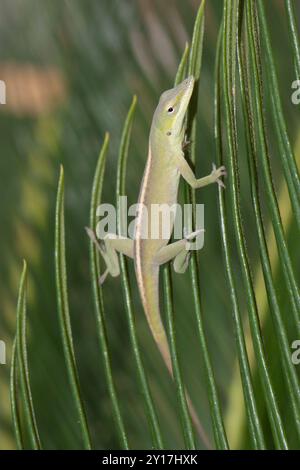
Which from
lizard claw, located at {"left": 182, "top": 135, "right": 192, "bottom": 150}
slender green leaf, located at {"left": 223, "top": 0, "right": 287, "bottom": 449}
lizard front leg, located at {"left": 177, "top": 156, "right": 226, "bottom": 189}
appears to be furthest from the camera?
lizard claw, located at {"left": 182, "top": 135, "right": 192, "bottom": 150}

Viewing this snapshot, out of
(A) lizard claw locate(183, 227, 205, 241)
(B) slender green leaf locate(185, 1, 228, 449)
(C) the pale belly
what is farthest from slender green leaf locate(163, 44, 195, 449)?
(C) the pale belly

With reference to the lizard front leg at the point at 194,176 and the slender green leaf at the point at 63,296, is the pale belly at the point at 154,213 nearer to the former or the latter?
the lizard front leg at the point at 194,176

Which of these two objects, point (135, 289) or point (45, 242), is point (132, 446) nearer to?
point (135, 289)

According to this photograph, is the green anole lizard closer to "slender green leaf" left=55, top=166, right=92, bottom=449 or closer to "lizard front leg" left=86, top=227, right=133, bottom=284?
"lizard front leg" left=86, top=227, right=133, bottom=284

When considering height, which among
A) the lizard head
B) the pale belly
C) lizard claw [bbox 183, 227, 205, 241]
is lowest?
lizard claw [bbox 183, 227, 205, 241]

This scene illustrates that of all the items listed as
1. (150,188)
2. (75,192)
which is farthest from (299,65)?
(75,192)

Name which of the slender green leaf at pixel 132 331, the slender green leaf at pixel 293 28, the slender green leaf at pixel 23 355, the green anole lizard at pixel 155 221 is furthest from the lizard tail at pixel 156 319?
the slender green leaf at pixel 293 28
